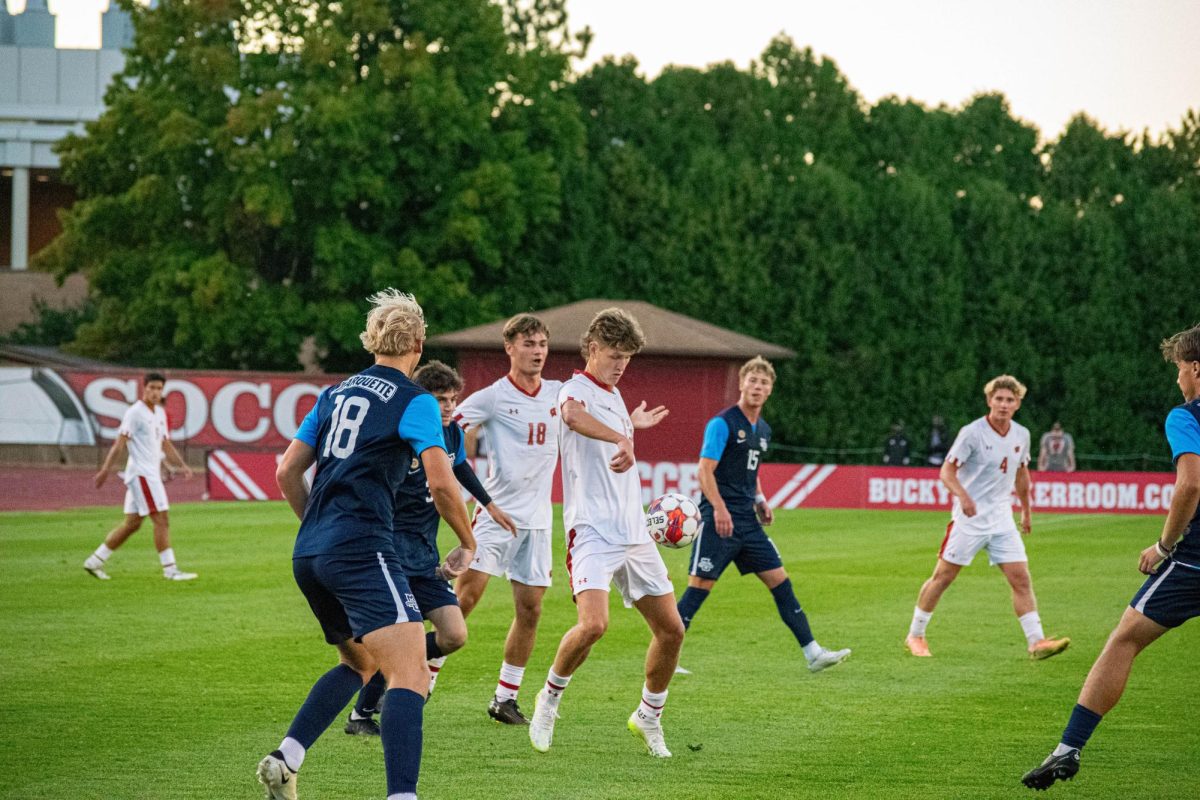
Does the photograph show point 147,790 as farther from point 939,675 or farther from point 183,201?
point 183,201

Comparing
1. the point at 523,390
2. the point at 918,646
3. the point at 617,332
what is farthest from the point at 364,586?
the point at 918,646

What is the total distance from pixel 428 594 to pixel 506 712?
127cm

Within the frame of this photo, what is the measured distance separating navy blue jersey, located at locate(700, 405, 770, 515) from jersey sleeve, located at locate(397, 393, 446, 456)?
526cm

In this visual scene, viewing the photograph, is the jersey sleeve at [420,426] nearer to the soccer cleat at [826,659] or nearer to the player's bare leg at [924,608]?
the soccer cleat at [826,659]

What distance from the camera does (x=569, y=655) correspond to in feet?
27.8

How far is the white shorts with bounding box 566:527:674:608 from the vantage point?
328 inches

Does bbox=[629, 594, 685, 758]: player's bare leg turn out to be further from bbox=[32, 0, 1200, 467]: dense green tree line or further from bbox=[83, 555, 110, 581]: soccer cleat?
bbox=[32, 0, 1200, 467]: dense green tree line

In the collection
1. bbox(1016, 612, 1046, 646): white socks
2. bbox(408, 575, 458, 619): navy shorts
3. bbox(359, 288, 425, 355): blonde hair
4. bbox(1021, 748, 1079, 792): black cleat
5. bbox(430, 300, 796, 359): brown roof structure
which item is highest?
bbox(430, 300, 796, 359): brown roof structure

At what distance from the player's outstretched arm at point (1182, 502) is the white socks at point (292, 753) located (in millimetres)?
4008

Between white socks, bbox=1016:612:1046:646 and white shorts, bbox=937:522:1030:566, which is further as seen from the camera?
white shorts, bbox=937:522:1030:566

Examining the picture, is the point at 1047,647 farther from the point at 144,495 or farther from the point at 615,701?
the point at 144,495

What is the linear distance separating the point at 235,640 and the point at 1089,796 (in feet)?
24.1

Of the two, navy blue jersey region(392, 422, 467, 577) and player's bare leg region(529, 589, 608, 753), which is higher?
navy blue jersey region(392, 422, 467, 577)

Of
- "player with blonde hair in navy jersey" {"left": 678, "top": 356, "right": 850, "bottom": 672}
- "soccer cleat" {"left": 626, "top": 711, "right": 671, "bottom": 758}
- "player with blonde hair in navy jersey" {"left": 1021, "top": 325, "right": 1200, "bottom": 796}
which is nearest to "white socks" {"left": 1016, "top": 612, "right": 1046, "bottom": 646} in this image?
"player with blonde hair in navy jersey" {"left": 678, "top": 356, "right": 850, "bottom": 672}
